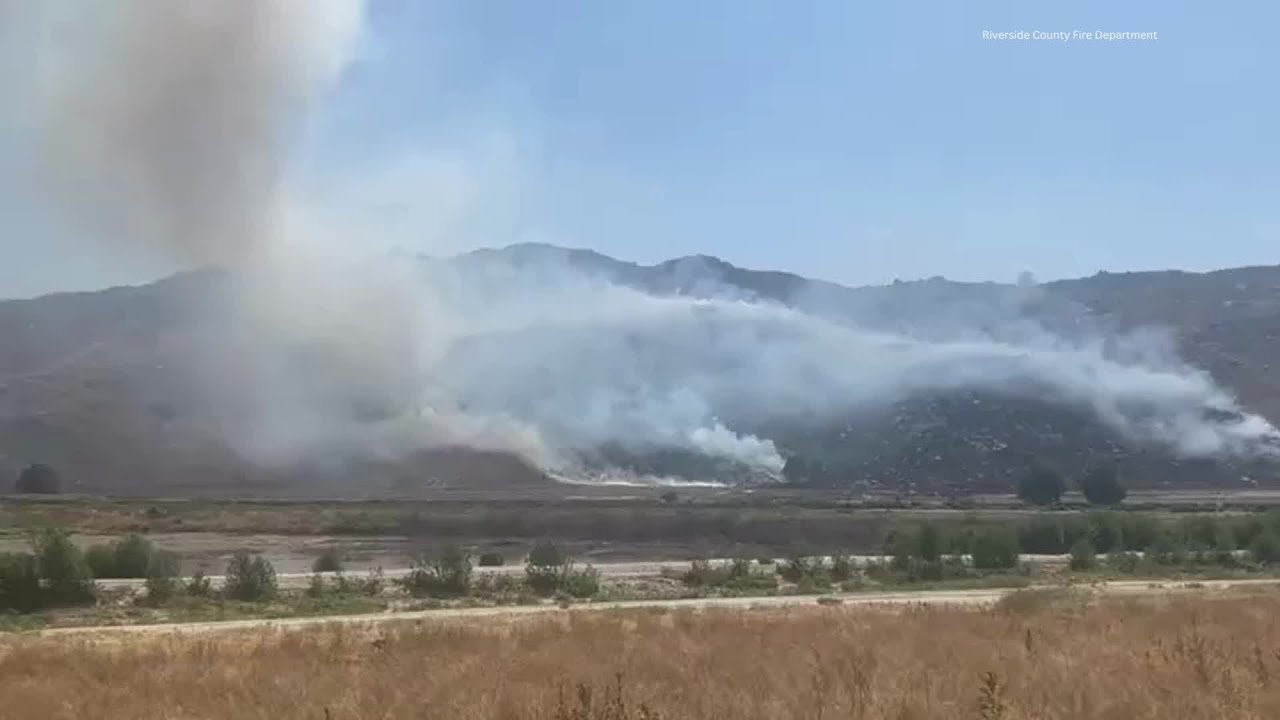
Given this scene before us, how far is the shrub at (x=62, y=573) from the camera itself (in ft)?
163

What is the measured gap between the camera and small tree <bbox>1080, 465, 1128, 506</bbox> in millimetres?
148875

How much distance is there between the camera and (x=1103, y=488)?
150 m

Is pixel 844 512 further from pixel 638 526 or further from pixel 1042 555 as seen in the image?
pixel 1042 555

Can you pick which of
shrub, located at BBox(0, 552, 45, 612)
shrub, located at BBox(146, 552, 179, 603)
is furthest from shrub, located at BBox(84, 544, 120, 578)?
shrub, located at BBox(0, 552, 45, 612)

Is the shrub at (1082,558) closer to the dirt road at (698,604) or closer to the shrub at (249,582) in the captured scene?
the dirt road at (698,604)

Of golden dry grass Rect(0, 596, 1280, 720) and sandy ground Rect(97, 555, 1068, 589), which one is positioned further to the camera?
sandy ground Rect(97, 555, 1068, 589)

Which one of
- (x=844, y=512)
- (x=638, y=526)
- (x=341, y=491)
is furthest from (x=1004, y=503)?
(x=341, y=491)

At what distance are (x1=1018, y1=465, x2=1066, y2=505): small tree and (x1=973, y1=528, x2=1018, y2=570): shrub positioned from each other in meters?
77.1

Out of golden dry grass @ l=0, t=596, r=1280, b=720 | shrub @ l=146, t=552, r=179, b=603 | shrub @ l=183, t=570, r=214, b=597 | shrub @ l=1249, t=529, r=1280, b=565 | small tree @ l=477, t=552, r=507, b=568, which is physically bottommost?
shrub @ l=1249, t=529, r=1280, b=565

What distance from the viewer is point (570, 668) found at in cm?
1869

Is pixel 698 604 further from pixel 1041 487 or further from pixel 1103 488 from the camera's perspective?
pixel 1103 488

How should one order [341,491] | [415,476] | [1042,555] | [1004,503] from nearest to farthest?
1. [1042,555]
2. [1004,503]
3. [341,491]
4. [415,476]

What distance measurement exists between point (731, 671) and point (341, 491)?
163m

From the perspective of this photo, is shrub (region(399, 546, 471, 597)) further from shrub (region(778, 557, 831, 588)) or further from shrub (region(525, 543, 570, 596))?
shrub (region(778, 557, 831, 588))
